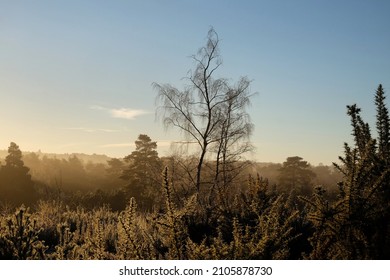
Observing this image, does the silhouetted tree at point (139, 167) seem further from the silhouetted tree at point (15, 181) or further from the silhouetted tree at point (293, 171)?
the silhouetted tree at point (293, 171)

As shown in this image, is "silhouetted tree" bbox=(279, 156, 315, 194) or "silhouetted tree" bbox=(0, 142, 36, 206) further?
"silhouetted tree" bbox=(279, 156, 315, 194)

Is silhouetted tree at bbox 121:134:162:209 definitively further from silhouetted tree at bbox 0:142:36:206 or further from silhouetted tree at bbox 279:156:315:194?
silhouetted tree at bbox 279:156:315:194

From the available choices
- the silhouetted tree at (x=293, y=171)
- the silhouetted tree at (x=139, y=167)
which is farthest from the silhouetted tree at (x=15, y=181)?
the silhouetted tree at (x=293, y=171)

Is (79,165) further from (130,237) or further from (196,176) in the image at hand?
(130,237)

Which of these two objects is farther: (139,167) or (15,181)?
(139,167)

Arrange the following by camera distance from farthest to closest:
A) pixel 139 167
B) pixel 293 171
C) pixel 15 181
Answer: pixel 293 171 → pixel 139 167 → pixel 15 181

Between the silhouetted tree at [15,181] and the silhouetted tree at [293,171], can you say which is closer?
the silhouetted tree at [15,181]

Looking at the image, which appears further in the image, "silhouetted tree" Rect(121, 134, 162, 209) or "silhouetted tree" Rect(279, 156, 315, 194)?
"silhouetted tree" Rect(279, 156, 315, 194)

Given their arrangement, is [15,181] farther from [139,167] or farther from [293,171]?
[293,171]

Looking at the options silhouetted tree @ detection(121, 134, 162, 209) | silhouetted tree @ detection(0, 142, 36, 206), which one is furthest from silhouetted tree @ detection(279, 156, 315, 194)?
silhouetted tree @ detection(0, 142, 36, 206)

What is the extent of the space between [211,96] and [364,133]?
571 inches

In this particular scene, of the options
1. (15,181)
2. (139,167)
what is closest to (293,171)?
(139,167)

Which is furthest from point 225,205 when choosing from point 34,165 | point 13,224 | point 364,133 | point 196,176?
point 34,165

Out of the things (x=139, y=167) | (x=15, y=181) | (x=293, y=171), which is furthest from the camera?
(x=293, y=171)
